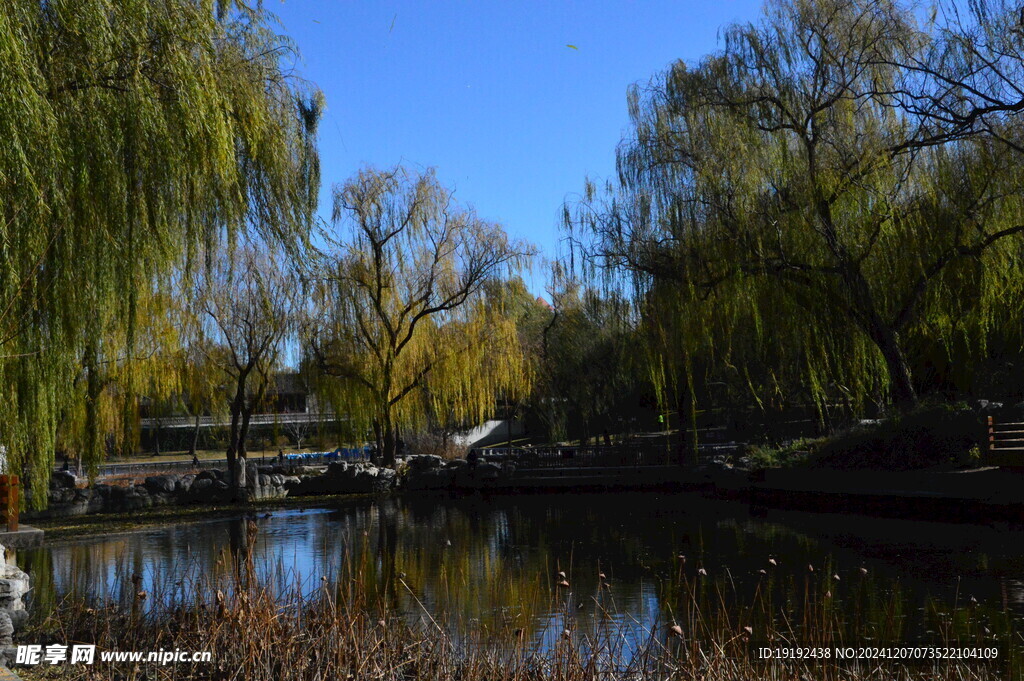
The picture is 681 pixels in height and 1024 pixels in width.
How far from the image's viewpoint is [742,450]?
877 inches

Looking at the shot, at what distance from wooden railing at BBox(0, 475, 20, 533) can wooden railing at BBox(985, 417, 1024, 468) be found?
12.4 m

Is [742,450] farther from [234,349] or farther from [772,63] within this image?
[234,349]

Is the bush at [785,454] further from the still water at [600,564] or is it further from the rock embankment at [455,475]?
the rock embankment at [455,475]

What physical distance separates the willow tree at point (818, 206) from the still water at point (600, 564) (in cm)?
346

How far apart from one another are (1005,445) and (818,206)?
4.50 meters

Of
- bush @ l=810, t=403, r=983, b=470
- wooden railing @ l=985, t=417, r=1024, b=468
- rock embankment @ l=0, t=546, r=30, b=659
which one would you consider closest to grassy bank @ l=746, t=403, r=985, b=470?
bush @ l=810, t=403, r=983, b=470

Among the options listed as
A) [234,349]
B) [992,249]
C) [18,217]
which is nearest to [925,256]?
[992,249]

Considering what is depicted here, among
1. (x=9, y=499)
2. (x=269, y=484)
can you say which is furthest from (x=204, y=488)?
(x=9, y=499)

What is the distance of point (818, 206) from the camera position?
14555 mm

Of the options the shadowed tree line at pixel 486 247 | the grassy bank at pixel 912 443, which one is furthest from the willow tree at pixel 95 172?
the grassy bank at pixel 912 443

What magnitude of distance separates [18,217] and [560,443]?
32.5 metres

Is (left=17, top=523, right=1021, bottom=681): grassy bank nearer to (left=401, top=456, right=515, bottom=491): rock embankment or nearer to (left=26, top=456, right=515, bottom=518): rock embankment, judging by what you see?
(left=26, top=456, right=515, bottom=518): rock embankment

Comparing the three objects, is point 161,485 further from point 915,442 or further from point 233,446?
point 915,442

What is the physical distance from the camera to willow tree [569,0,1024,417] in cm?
1402
